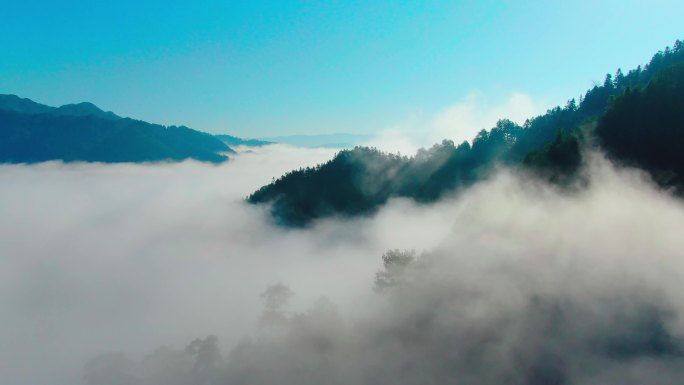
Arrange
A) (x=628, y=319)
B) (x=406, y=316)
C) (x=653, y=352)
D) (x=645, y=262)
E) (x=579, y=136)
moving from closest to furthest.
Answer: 1. (x=653, y=352)
2. (x=628, y=319)
3. (x=645, y=262)
4. (x=406, y=316)
5. (x=579, y=136)

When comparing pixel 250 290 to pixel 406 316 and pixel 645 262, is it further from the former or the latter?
pixel 645 262

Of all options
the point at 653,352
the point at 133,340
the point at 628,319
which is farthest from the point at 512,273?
the point at 133,340

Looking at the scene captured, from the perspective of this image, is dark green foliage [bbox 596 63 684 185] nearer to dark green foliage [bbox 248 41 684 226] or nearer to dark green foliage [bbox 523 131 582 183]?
dark green foliage [bbox 248 41 684 226]

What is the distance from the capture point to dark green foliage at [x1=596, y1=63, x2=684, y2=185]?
168ft

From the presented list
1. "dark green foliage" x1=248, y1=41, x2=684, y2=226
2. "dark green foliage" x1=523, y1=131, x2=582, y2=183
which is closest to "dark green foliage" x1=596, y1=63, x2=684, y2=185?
"dark green foliage" x1=248, y1=41, x2=684, y2=226

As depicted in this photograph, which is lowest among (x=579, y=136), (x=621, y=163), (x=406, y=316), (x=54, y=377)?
(x=54, y=377)

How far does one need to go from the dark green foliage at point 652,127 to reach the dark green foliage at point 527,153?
0.12 metres

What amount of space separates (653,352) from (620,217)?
73.1 feet

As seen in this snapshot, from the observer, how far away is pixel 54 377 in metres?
114

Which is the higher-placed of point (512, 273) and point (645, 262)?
point (645, 262)

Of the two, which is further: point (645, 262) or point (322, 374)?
point (322, 374)

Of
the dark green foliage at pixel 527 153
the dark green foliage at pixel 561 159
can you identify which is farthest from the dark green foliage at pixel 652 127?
the dark green foliage at pixel 561 159

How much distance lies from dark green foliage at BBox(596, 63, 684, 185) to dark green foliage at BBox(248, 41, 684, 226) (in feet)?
0.39

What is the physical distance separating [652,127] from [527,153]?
73.5 ft
